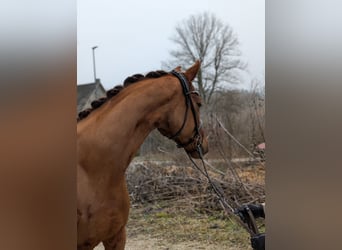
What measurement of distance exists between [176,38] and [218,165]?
71cm

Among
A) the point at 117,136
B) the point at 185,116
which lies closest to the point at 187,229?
the point at 185,116

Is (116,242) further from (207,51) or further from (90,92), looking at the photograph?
(207,51)

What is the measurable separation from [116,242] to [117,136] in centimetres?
42

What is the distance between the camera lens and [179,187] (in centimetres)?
235

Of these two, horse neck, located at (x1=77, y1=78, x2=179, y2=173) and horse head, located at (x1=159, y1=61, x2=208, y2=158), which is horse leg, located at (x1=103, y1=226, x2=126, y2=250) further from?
horse head, located at (x1=159, y1=61, x2=208, y2=158)

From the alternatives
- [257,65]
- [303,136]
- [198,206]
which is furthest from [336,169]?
[198,206]

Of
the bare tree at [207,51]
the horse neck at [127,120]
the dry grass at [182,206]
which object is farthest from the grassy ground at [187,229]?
the horse neck at [127,120]

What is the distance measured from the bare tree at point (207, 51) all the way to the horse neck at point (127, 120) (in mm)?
567

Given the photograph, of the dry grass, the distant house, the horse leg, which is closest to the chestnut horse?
the horse leg

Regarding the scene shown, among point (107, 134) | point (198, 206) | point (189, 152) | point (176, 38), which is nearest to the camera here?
point (107, 134)

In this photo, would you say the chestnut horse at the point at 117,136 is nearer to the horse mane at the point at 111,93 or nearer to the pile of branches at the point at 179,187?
the horse mane at the point at 111,93

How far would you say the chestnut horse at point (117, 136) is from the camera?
1.43 meters

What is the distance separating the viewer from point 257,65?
196cm

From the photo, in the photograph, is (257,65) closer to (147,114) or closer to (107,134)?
(147,114)
